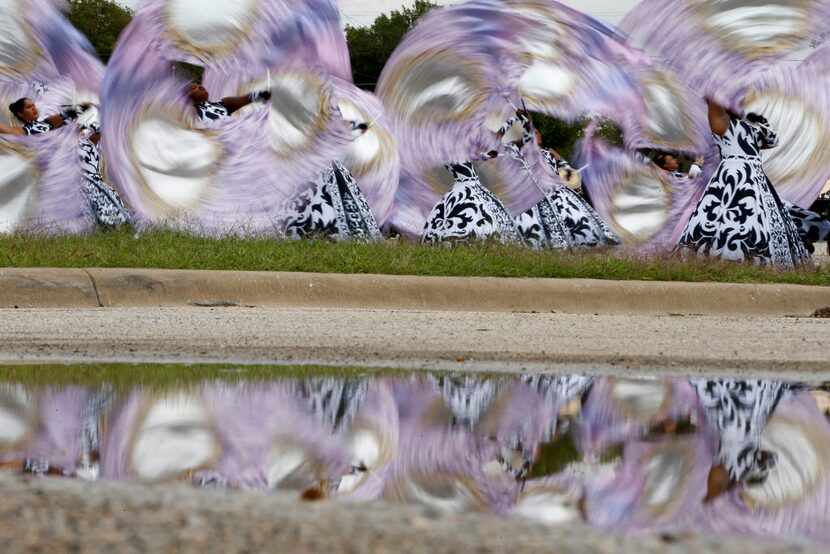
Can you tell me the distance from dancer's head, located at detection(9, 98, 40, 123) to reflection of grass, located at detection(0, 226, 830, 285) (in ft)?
6.32

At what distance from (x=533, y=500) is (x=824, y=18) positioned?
1095 cm

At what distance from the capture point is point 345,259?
1063 cm

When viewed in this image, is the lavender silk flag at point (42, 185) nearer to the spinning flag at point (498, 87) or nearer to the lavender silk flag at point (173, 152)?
the lavender silk flag at point (173, 152)

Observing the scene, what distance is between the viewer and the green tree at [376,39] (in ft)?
137

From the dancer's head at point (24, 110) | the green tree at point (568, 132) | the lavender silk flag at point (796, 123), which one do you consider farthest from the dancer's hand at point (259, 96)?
the lavender silk flag at point (796, 123)

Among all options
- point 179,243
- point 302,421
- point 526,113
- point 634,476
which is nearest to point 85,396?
point 302,421

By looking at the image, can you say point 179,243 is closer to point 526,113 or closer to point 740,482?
point 526,113

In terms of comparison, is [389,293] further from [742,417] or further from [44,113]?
[742,417]

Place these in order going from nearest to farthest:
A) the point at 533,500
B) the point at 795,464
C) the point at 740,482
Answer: the point at 533,500 → the point at 740,482 → the point at 795,464

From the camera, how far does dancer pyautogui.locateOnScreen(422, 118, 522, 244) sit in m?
12.8

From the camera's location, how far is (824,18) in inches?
528

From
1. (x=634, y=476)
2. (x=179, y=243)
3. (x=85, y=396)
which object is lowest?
(x=179, y=243)

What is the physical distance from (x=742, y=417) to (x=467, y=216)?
7.94 m

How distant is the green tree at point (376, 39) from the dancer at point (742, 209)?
85.6ft
